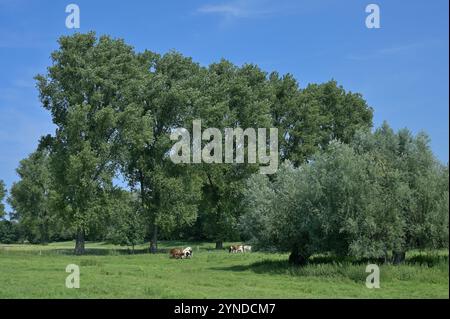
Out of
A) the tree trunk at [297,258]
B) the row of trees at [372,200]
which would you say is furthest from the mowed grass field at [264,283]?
the row of trees at [372,200]

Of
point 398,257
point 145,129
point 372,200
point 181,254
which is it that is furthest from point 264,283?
point 145,129

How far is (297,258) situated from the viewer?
35031 mm

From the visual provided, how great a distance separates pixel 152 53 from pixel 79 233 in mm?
22820

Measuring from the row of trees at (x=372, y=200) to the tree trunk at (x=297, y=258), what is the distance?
0.12 m

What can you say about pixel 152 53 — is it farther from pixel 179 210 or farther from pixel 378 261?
pixel 378 261

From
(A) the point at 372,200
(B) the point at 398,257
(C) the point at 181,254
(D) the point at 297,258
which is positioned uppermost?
(A) the point at 372,200

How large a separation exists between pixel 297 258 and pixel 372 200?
733 centimetres

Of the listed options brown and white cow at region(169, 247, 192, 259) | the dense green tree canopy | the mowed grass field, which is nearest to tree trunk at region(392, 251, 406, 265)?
the mowed grass field

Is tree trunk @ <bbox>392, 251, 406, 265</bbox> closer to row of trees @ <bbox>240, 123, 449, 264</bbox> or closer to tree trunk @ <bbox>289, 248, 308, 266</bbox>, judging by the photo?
row of trees @ <bbox>240, 123, 449, 264</bbox>

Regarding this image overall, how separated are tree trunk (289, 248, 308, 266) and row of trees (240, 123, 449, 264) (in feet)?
0.40

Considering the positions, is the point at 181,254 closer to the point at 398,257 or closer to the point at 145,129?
the point at 145,129

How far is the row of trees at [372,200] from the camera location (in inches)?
1178

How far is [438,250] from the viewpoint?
31.0 meters

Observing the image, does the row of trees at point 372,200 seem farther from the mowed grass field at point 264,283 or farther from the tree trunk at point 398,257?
the mowed grass field at point 264,283
